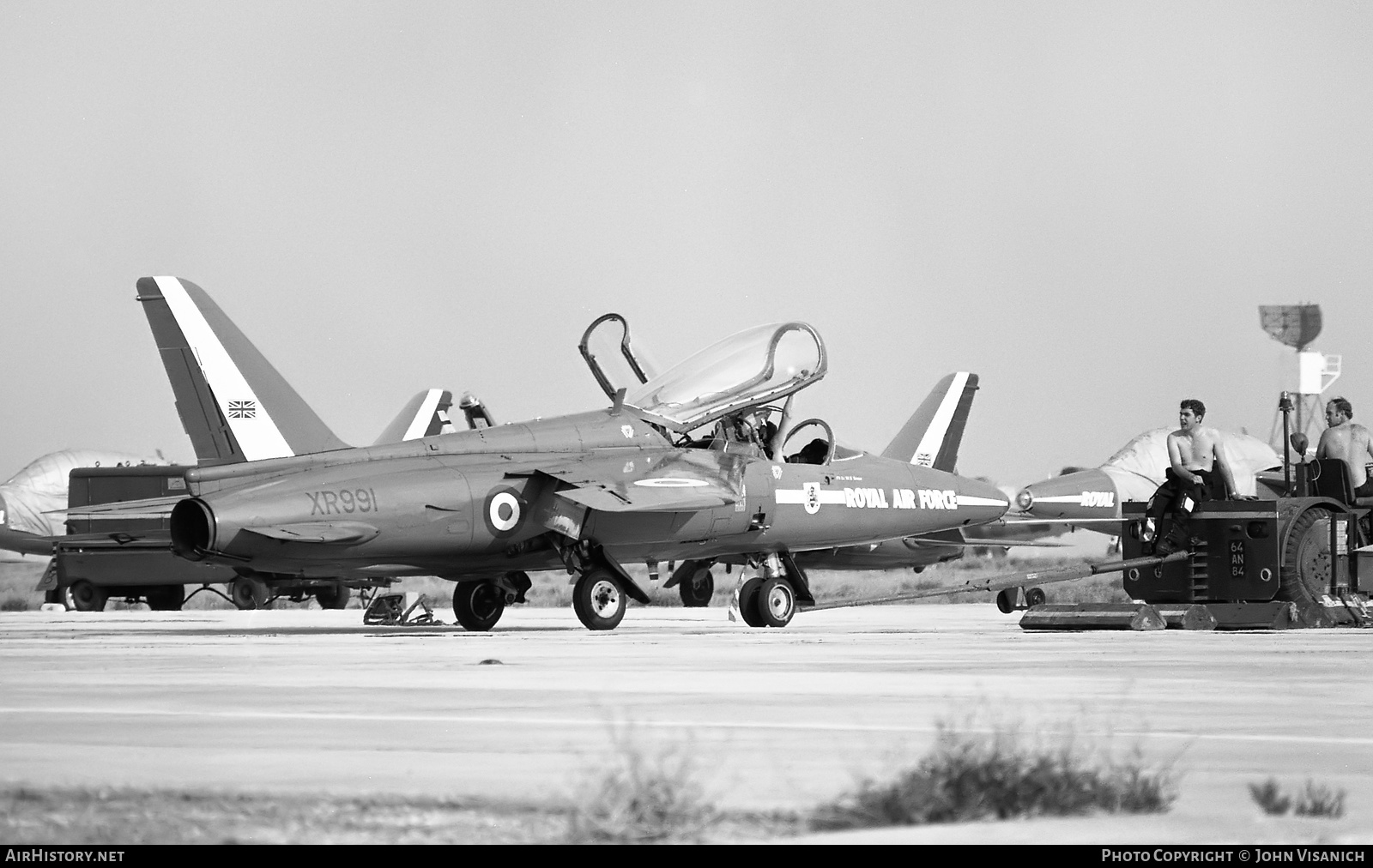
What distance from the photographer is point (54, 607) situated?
1470 inches

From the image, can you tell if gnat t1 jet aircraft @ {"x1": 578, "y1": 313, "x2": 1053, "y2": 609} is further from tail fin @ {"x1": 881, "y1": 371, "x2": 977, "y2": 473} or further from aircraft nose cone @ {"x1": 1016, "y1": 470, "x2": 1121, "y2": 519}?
aircraft nose cone @ {"x1": 1016, "y1": 470, "x2": 1121, "y2": 519}

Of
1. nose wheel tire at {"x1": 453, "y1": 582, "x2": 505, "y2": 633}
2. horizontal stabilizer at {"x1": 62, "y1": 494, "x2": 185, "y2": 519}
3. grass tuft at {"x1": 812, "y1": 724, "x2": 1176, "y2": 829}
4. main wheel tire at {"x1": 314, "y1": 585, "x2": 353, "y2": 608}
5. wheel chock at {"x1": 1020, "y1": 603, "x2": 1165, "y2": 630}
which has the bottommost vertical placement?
main wheel tire at {"x1": 314, "y1": 585, "x2": 353, "y2": 608}

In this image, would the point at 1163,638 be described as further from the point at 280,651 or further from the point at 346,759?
the point at 346,759

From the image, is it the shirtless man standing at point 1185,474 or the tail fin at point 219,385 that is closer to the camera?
the shirtless man standing at point 1185,474

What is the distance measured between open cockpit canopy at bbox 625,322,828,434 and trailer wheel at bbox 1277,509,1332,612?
20.2 feet

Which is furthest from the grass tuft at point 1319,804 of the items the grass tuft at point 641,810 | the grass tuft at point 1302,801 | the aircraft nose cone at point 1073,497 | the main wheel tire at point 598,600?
the aircraft nose cone at point 1073,497

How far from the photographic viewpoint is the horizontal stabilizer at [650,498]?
19531mm

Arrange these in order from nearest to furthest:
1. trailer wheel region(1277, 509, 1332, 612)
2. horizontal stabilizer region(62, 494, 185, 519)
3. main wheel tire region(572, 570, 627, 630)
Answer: trailer wheel region(1277, 509, 1332, 612) < horizontal stabilizer region(62, 494, 185, 519) < main wheel tire region(572, 570, 627, 630)

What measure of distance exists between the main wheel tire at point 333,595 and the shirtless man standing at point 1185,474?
851 inches

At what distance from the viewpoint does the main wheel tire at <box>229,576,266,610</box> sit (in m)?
37.6

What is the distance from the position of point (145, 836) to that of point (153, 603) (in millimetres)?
34180

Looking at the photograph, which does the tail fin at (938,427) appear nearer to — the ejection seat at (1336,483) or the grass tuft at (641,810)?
the ejection seat at (1336,483)

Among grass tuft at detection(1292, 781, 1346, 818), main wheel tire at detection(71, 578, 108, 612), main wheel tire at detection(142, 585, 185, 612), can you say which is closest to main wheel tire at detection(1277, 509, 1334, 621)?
grass tuft at detection(1292, 781, 1346, 818)

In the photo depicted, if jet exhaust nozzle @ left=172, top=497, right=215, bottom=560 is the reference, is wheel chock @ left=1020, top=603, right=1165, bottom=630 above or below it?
below
